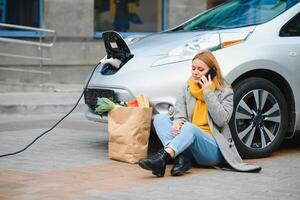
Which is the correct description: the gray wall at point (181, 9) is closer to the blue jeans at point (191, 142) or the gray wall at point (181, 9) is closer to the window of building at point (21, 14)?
the window of building at point (21, 14)

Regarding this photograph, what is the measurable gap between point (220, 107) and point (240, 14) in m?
1.78

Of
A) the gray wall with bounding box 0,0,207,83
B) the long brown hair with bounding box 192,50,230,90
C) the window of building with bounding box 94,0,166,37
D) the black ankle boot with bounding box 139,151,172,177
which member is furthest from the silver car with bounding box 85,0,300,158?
the window of building with bounding box 94,0,166,37

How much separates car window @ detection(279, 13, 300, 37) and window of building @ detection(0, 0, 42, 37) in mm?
7819

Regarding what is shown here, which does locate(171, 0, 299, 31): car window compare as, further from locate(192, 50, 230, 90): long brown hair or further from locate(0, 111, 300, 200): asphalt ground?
locate(0, 111, 300, 200): asphalt ground

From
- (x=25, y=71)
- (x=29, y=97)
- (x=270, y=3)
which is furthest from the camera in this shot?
(x=25, y=71)

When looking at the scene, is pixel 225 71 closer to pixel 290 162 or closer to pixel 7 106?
pixel 290 162

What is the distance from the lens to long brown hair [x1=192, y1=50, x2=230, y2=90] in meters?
6.67

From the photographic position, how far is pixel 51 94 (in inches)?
512

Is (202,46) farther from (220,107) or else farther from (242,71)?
(220,107)

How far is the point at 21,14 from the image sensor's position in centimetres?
1468

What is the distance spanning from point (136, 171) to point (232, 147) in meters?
0.88

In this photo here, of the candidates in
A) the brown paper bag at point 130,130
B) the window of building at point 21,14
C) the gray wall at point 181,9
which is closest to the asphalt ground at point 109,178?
the brown paper bag at point 130,130

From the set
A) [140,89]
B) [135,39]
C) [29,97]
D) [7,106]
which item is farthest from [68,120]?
[140,89]

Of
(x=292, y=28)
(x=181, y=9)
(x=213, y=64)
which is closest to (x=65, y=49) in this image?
(x=181, y=9)
